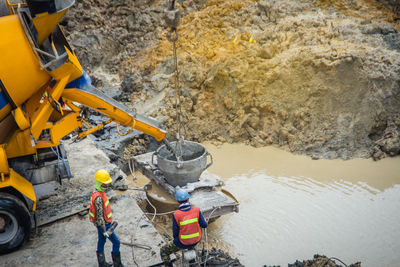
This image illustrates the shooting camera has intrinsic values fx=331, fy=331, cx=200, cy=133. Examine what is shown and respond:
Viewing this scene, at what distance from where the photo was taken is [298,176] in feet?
27.0

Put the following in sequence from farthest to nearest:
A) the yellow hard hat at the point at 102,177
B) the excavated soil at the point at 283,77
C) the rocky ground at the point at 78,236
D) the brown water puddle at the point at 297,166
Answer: the excavated soil at the point at 283,77, the brown water puddle at the point at 297,166, the rocky ground at the point at 78,236, the yellow hard hat at the point at 102,177

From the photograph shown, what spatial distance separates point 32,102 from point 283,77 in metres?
7.49

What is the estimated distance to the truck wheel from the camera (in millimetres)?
4727

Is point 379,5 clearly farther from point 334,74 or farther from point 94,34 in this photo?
point 94,34

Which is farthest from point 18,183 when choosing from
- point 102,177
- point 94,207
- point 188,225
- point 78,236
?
point 188,225

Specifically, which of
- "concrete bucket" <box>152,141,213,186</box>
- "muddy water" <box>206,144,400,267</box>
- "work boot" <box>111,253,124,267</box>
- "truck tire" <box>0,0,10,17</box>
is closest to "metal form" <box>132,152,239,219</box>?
"concrete bucket" <box>152,141,213,186</box>

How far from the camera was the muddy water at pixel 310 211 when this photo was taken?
18.9ft

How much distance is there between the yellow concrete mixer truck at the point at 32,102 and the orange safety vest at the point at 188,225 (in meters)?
2.25

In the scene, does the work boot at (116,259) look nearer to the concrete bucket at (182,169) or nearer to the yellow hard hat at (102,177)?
the yellow hard hat at (102,177)

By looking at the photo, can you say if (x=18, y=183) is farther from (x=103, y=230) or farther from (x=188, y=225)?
(x=188, y=225)

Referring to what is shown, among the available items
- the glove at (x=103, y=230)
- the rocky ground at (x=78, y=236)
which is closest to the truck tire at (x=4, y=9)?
the glove at (x=103, y=230)

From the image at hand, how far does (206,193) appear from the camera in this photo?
625 centimetres

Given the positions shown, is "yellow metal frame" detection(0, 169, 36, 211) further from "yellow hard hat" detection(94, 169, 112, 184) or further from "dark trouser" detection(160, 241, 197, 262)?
"dark trouser" detection(160, 241, 197, 262)

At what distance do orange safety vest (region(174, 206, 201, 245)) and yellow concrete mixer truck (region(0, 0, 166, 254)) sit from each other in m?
2.25
